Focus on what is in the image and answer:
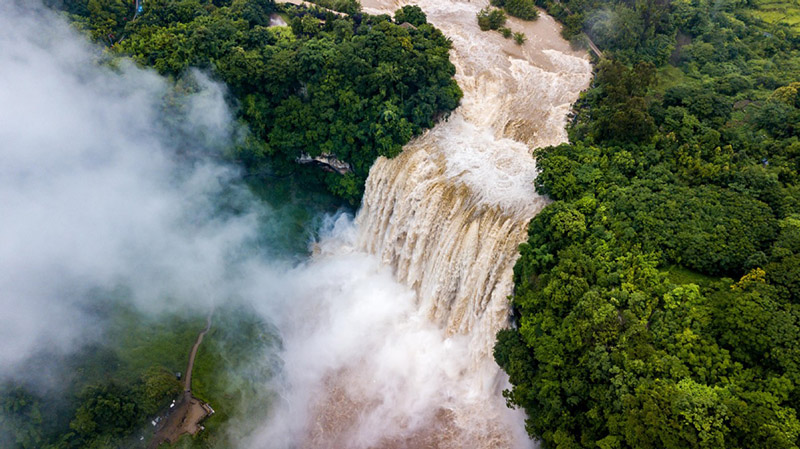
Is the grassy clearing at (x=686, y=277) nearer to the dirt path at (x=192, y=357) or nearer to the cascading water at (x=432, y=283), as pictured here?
the cascading water at (x=432, y=283)

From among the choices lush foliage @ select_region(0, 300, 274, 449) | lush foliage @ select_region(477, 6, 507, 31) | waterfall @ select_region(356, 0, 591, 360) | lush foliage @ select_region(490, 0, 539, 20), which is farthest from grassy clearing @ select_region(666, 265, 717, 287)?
lush foliage @ select_region(490, 0, 539, 20)

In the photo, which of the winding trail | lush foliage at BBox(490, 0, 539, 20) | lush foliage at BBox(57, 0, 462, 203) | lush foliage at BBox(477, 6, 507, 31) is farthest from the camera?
lush foliage at BBox(490, 0, 539, 20)

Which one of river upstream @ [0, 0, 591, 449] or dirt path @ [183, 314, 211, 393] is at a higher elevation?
river upstream @ [0, 0, 591, 449]

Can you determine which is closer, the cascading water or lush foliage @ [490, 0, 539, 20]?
the cascading water

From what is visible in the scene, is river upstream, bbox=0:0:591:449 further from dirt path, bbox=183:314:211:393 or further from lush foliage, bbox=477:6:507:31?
lush foliage, bbox=477:6:507:31

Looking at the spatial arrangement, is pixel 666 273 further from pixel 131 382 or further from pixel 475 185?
pixel 131 382

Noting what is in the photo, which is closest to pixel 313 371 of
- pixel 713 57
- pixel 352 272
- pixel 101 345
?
pixel 352 272

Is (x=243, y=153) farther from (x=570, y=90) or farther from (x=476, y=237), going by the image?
(x=570, y=90)

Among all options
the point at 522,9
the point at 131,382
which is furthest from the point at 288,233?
the point at 522,9
